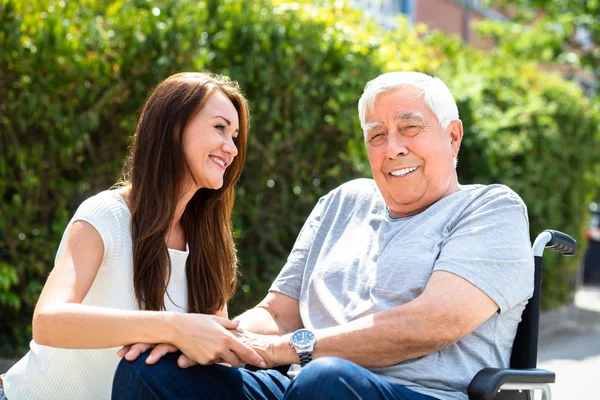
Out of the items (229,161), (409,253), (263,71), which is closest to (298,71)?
(263,71)

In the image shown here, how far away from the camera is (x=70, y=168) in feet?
16.6

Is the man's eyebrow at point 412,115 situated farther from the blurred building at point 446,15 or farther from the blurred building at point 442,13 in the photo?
the blurred building at point 442,13

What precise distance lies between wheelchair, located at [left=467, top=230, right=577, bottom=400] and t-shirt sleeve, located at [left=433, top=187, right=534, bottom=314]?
0.14 metres

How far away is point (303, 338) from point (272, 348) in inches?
4.8

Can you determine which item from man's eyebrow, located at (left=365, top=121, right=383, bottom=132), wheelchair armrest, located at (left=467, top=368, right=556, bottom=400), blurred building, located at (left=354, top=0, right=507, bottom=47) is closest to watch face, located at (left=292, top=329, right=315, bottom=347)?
wheelchair armrest, located at (left=467, top=368, right=556, bottom=400)

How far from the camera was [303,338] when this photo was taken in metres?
2.56

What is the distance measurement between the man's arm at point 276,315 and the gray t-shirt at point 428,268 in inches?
1.6

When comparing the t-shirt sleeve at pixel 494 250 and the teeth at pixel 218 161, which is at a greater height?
the teeth at pixel 218 161

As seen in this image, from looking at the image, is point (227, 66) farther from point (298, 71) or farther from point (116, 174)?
point (116, 174)

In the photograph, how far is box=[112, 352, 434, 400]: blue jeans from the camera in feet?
7.32

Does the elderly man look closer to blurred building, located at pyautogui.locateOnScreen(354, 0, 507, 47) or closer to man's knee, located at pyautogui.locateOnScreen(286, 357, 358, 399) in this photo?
man's knee, located at pyautogui.locateOnScreen(286, 357, 358, 399)

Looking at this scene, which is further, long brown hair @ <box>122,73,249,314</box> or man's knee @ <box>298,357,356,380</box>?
long brown hair @ <box>122,73,249,314</box>

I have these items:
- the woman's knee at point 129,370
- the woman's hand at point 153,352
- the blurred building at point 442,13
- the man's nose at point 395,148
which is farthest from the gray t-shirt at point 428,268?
the blurred building at point 442,13

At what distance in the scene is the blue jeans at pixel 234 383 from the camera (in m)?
2.23
